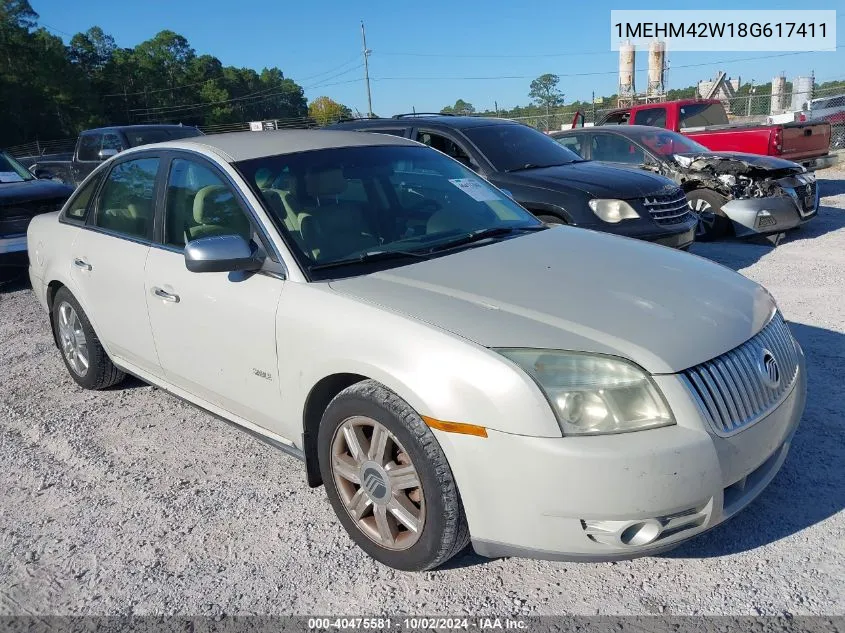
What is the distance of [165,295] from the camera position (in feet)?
11.4

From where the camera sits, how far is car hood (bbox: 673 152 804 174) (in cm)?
821

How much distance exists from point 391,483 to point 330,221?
4.19 ft

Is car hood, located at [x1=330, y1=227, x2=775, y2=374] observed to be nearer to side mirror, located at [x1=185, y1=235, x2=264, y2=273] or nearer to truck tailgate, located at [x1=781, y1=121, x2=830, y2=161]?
side mirror, located at [x1=185, y1=235, x2=264, y2=273]

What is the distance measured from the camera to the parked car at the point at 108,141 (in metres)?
12.2

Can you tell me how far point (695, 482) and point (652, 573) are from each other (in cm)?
56

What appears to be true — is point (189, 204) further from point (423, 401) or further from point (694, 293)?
point (694, 293)

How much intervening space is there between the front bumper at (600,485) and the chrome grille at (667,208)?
444 cm

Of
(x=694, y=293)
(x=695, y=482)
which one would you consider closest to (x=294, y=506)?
(x=695, y=482)

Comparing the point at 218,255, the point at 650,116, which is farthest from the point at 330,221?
the point at 650,116

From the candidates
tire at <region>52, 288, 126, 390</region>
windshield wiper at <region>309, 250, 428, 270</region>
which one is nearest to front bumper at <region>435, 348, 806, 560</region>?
windshield wiper at <region>309, 250, 428, 270</region>

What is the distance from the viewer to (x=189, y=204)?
11.8 ft

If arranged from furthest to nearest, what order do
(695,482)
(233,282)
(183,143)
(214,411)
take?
1. (183,143)
2. (214,411)
3. (233,282)
4. (695,482)

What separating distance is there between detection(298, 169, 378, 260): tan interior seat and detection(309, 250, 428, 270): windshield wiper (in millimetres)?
52

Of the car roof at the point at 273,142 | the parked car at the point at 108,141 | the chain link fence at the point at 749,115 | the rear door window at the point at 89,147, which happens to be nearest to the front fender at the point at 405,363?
the car roof at the point at 273,142
